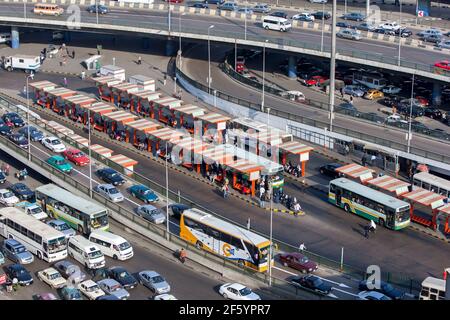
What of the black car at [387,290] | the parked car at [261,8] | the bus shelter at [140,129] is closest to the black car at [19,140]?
the bus shelter at [140,129]

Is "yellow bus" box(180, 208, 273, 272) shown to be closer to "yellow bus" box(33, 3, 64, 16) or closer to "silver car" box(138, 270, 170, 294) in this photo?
"silver car" box(138, 270, 170, 294)

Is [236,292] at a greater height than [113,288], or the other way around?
[113,288]

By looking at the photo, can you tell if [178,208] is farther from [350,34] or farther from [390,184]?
[350,34]

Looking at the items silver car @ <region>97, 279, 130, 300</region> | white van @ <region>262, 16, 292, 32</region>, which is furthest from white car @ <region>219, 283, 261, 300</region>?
white van @ <region>262, 16, 292, 32</region>

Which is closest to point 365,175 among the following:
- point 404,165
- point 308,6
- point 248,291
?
point 404,165

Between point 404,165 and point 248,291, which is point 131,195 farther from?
point 404,165

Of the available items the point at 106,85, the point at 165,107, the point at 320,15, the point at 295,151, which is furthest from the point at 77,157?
the point at 320,15
